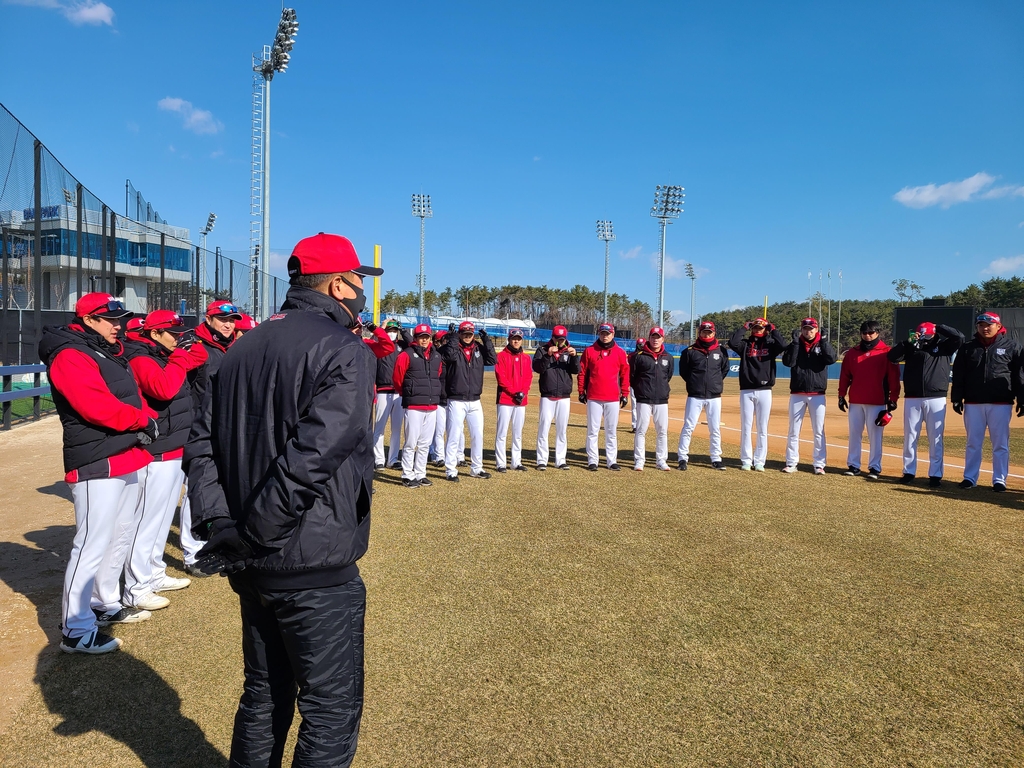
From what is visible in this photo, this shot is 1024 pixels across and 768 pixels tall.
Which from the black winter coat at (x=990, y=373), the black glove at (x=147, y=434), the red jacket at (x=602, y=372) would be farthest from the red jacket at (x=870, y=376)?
the black glove at (x=147, y=434)

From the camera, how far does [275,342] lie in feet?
7.63

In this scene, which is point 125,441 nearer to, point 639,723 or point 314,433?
point 314,433

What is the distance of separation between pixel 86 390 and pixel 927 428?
10.2m

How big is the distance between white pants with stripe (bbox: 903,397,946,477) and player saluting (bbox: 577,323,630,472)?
4235 mm

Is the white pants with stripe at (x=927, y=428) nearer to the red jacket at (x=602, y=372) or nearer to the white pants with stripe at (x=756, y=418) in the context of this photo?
the white pants with stripe at (x=756, y=418)

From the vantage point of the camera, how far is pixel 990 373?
923 centimetres

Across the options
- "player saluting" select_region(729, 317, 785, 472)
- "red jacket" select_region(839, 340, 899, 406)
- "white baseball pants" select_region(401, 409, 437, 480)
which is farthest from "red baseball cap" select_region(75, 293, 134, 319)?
"red jacket" select_region(839, 340, 899, 406)

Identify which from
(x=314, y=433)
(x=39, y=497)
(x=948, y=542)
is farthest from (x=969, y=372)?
(x=39, y=497)

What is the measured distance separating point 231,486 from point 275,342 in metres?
0.56

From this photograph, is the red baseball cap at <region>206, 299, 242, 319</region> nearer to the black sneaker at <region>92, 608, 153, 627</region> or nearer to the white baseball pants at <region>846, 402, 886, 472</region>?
the black sneaker at <region>92, 608, 153, 627</region>

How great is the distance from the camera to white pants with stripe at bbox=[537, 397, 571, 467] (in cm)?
1074

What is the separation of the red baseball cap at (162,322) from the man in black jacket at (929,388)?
9.63m

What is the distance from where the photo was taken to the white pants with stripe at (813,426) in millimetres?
10289

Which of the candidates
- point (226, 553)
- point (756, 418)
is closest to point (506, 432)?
point (756, 418)
